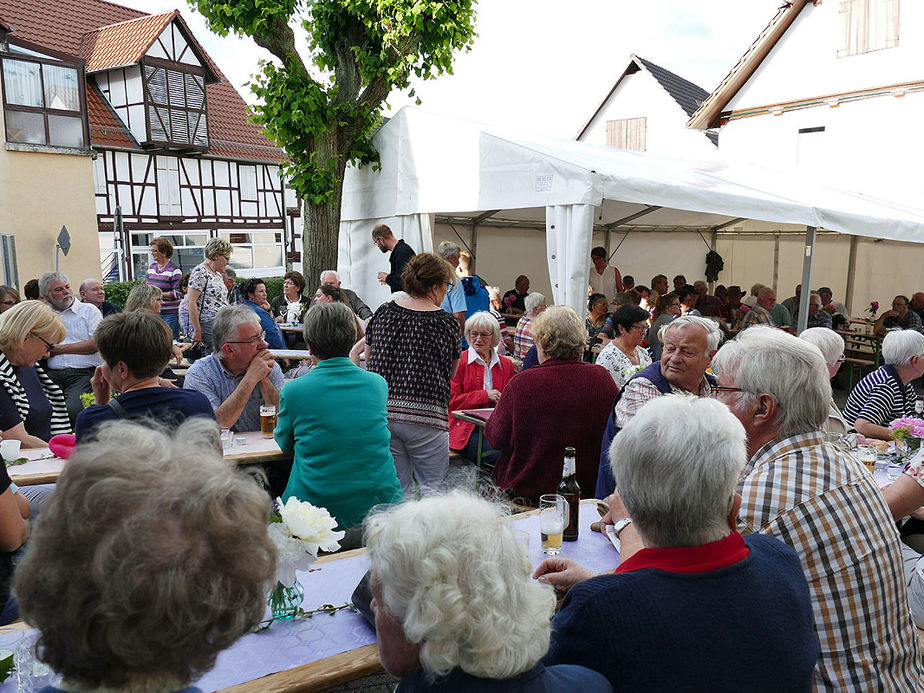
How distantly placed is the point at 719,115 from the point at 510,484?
14.1 m

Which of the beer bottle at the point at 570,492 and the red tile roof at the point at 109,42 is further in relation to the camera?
the red tile roof at the point at 109,42

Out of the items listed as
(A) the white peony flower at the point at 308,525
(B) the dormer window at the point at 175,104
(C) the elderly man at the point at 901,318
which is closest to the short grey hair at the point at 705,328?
(A) the white peony flower at the point at 308,525

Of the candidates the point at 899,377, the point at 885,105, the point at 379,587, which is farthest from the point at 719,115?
the point at 379,587

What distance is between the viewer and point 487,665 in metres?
1.24

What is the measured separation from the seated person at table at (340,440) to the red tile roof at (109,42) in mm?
16875

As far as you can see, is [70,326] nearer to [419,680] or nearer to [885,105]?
[419,680]

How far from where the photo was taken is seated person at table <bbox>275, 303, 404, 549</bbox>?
2945 millimetres

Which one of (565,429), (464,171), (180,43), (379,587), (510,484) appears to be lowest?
(510,484)

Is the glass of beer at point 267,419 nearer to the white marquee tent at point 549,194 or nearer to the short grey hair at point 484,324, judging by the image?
the short grey hair at point 484,324

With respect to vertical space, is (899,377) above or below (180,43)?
below

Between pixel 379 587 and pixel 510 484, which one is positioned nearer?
pixel 379 587

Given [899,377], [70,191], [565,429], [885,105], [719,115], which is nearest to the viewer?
[565,429]

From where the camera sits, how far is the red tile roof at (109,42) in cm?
2011

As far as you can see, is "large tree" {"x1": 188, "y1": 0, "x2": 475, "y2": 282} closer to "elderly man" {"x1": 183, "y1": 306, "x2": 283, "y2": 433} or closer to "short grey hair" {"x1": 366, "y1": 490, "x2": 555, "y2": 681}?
"elderly man" {"x1": 183, "y1": 306, "x2": 283, "y2": 433}
